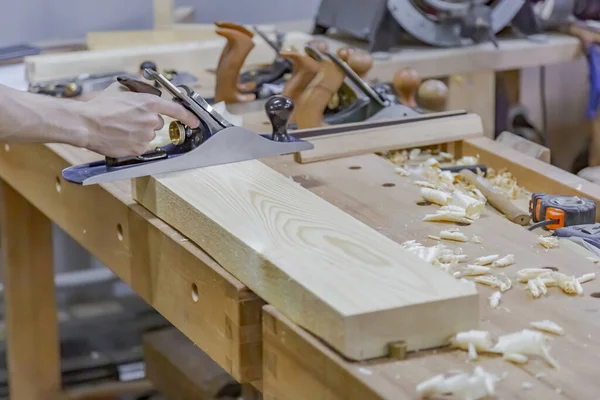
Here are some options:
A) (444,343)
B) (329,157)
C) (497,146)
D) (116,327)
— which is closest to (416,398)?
(444,343)

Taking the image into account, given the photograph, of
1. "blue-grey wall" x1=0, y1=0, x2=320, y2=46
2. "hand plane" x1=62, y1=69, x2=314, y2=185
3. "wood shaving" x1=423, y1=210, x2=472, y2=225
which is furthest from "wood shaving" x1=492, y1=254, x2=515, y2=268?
"blue-grey wall" x1=0, y1=0, x2=320, y2=46

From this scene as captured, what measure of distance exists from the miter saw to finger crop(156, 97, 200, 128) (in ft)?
3.54

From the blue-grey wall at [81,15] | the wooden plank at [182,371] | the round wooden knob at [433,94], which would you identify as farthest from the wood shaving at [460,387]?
the blue-grey wall at [81,15]

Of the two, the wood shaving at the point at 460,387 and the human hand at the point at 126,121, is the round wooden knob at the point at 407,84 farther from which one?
the wood shaving at the point at 460,387

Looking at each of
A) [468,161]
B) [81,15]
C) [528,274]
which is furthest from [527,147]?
[81,15]

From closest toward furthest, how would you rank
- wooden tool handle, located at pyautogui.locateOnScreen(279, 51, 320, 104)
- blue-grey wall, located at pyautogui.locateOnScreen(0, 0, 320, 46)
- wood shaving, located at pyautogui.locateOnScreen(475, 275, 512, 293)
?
1. wood shaving, located at pyautogui.locateOnScreen(475, 275, 512, 293)
2. wooden tool handle, located at pyautogui.locateOnScreen(279, 51, 320, 104)
3. blue-grey wall, located at pyautogui.locateOnScreen(0, 0, 320, 46)

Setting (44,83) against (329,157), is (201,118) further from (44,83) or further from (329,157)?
(44,83)

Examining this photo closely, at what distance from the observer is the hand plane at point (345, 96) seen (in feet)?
5.09

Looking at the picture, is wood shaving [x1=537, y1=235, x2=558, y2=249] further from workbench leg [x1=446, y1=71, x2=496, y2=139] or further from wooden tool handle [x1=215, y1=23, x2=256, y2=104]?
workbench leg [x1=446, y1=71, x2=496, y2=139]

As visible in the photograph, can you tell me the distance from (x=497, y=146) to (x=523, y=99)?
1326 millimetres

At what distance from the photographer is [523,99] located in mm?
2787

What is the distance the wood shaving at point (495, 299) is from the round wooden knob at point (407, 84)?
0.72 metres

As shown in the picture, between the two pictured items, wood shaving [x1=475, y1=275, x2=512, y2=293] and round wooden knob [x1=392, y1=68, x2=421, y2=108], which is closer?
wood shaving [x1=475, y1=275, x2=512, y2=293]

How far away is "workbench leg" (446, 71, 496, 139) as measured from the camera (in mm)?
2240
